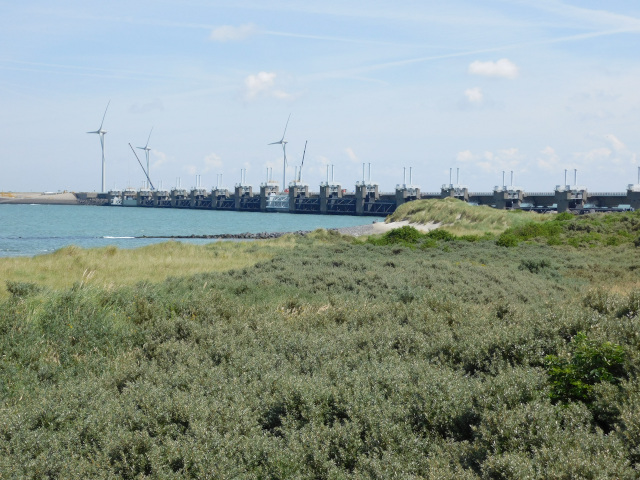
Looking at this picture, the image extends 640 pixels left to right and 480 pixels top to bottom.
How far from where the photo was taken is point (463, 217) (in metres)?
61.7

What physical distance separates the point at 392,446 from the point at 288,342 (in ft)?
11.4

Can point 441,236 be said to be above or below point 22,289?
above

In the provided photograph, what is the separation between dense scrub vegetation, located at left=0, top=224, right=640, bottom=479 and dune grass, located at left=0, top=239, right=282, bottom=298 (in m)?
7.87

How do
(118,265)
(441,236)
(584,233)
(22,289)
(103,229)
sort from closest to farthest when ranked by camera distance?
(22,289) → (118,265) → (441,236) → (584,233) → (103,229)

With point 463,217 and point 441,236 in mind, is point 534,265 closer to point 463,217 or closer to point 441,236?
point 441,236

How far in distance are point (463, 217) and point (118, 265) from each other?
145 ft

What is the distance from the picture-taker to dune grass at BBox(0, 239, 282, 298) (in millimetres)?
19328

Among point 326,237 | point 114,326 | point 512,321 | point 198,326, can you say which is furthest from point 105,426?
point 326,237

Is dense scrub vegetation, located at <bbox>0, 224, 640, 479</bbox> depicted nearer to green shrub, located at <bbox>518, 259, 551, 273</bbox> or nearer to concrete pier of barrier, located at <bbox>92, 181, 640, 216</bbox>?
A: green shrub, located at <bbox>518, 259, 551, 273</bbox>

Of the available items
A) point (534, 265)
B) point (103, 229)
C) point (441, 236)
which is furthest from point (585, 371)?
point (103, 229)

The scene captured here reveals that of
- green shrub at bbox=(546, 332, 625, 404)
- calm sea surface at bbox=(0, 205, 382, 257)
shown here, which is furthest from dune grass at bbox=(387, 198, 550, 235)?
green shrub at bbox=(546, 332, 625, 404)

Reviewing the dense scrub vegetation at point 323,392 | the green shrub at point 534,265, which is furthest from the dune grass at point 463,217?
the dense scrub vegetation at point 323,392

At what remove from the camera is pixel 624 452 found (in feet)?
13.8

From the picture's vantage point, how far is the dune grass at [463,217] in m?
53.3
